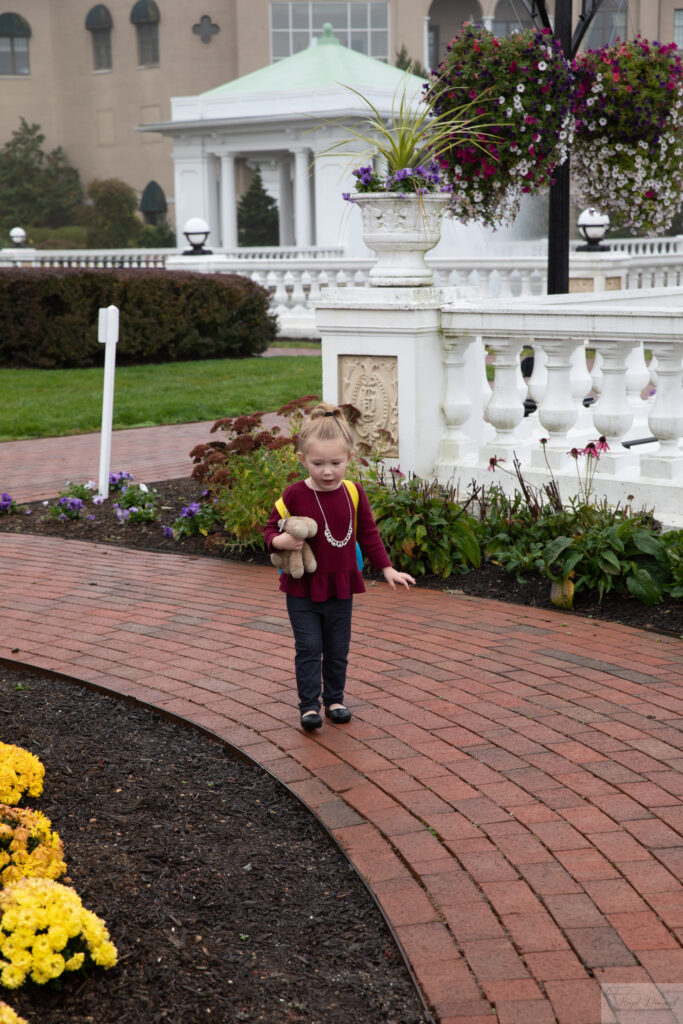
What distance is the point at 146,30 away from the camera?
53.7m

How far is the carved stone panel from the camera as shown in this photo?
6.89m

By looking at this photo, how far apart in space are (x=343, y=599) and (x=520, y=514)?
2230mm

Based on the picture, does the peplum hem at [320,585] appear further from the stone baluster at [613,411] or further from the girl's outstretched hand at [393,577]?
the stone baluster at [613,411]

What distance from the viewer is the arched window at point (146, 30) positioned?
5262 centimetres

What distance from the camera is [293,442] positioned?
6.96 meters

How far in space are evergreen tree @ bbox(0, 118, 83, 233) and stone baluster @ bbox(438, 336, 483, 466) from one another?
46353 millimetres

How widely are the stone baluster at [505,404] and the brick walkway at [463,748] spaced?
1.27 meters

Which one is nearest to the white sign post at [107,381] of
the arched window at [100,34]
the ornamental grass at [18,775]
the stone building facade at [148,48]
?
the ornamental grass at [18,775]

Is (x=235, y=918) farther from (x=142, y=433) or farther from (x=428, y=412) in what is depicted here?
(x=142, y=433)

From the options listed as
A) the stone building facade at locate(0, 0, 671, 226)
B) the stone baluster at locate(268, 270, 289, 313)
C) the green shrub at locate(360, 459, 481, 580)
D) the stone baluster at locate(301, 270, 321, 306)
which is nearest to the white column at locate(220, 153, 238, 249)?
the stone baluster at locate(268, 270, 289, 313)

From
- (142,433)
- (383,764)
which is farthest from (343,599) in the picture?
(142,433)

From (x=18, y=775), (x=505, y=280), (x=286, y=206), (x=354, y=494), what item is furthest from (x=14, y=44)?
(x=18, y=775)

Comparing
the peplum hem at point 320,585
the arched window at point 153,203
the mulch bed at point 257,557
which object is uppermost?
the arched window at point 153,203

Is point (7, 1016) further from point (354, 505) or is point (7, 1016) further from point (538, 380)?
point (538, 380)
